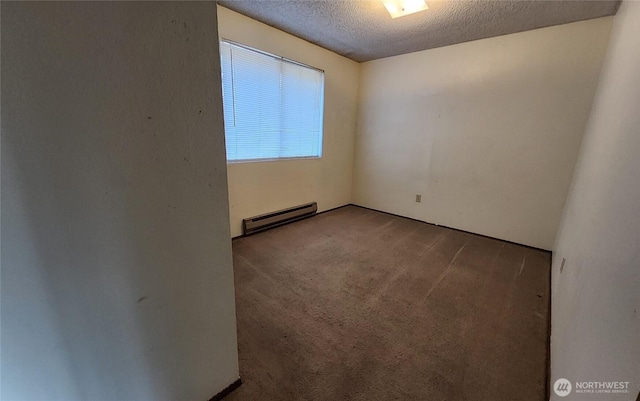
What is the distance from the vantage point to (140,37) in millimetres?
731

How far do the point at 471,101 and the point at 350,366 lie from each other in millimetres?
3233

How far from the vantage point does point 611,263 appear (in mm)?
883

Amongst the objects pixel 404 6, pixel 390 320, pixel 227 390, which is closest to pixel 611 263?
pixel 390 320

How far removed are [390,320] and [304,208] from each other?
2.27 meters

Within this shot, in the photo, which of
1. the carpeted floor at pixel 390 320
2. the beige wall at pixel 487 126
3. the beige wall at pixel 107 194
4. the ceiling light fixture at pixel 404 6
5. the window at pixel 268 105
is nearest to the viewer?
the beige wall at pixel 107 194

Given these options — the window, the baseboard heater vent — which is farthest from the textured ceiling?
the baseboard heater vent

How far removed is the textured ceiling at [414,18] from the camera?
226cm

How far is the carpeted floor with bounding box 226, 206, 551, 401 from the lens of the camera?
1.30 metres

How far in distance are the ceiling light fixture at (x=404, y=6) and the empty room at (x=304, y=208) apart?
2 cm

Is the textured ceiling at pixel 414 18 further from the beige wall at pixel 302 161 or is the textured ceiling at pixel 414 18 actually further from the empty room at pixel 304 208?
the beige wall at pixel 302 161

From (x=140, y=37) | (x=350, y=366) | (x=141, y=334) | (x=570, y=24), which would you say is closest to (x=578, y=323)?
(x=350, y=366)

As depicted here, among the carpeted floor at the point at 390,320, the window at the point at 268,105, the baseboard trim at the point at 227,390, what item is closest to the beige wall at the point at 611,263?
the carpeted floor at the point at 390,320

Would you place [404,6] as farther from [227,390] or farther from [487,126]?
[227,390]

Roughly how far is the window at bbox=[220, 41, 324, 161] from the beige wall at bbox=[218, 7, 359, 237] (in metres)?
0.11
